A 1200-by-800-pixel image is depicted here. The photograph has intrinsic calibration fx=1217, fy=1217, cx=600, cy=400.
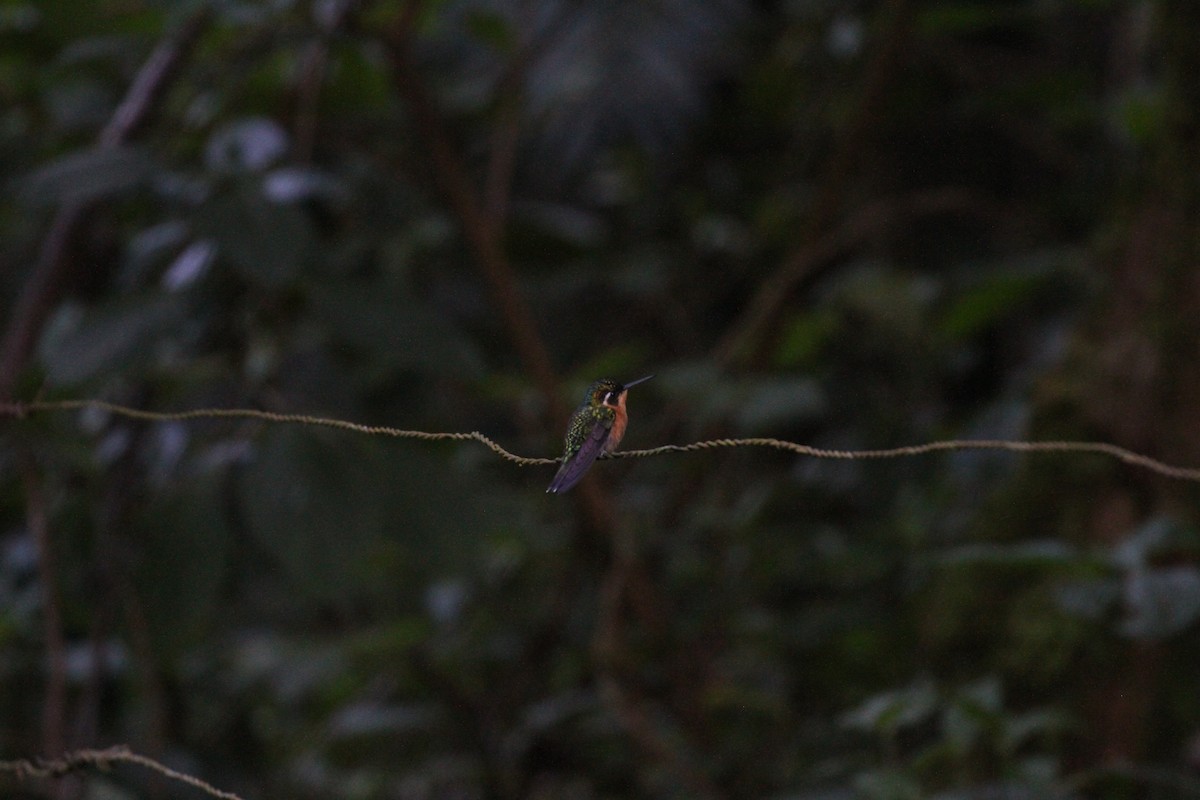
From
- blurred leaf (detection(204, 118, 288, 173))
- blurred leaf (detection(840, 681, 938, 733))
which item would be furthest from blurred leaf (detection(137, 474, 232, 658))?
blurred leaf (detection(840, 681, 938, 733))

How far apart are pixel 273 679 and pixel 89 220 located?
109cm

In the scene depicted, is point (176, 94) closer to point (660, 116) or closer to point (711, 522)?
point (660, 116)

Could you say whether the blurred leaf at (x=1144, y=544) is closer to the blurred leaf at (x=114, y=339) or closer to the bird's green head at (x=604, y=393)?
the bird's green head at (x=604, y=393)

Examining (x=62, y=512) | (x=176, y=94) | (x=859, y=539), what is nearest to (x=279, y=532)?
(x=62, y=512)

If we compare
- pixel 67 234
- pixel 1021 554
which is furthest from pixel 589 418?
pixel 67 234

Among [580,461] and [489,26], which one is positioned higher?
[489,26]

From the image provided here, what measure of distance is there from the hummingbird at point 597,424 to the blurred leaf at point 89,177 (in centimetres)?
104

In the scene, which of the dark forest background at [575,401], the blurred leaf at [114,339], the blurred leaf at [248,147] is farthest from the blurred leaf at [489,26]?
the blurred leaf at [114,339]

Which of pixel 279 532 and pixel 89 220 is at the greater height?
pixel 89 220

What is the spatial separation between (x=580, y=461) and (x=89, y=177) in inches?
45.0

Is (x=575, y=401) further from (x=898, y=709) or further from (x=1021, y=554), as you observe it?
(x=898, y=709)

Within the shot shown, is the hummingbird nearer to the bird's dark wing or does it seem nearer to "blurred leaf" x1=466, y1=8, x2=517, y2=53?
the bird's dark wing

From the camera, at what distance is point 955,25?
2.57 metres

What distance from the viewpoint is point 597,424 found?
81 cm
